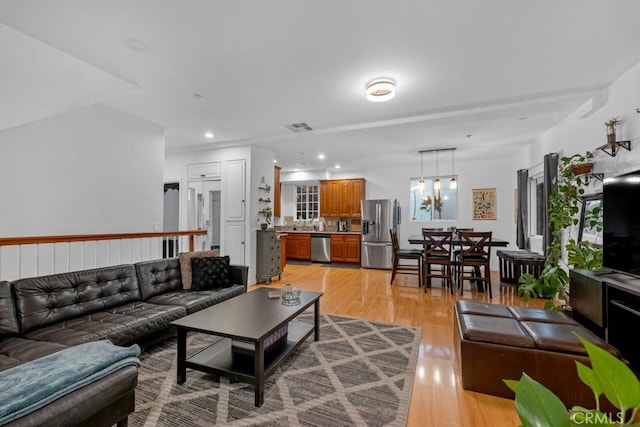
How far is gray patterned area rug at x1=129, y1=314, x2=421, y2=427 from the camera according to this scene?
5.77ft

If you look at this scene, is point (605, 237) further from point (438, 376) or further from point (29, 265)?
point (29, 265)

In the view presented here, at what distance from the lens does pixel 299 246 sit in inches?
309

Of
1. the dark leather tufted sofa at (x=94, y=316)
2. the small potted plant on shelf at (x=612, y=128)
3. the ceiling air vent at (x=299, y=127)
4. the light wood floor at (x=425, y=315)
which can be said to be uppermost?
the ceiling air vent at (x=299, y=127)

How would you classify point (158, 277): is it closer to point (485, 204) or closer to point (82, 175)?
point (82, 175)

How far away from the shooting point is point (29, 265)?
121 inches

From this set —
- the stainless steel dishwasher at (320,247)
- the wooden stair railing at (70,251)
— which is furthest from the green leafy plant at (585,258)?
the stainless steel dishwasher at (320,247)

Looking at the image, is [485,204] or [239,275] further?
[485,204]

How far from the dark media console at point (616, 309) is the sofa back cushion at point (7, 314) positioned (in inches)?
166

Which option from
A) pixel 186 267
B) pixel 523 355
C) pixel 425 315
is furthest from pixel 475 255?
pixel 186 267

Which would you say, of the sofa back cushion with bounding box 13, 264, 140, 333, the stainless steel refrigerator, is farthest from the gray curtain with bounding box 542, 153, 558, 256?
the sofa back cushion with bounding box 13, 264, 140, 333

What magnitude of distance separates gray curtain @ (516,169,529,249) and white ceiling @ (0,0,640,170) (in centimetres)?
141

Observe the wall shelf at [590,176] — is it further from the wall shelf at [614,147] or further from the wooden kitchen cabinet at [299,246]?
the wooden kitchen cabinet at [299,246]

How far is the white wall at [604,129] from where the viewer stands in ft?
8.45

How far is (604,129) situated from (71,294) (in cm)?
534
